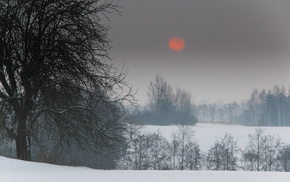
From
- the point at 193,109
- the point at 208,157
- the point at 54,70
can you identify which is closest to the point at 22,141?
the point at 54,70

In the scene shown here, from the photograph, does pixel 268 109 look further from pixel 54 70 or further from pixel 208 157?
pixel 54 70

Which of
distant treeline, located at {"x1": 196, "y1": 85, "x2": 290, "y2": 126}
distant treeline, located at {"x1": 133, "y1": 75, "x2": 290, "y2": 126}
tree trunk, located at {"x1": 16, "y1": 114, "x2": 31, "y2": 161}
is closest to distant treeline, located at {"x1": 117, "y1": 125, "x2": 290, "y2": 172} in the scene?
distant treeline, located at {"x1": 133, "y1": 75, "x2": 290, "y2": 126}

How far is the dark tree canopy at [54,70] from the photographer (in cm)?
910

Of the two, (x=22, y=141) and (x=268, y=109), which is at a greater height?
(x=268, y=109)

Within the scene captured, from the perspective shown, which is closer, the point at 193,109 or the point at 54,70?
the point at 54,70

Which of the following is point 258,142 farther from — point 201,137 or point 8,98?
point 8,98

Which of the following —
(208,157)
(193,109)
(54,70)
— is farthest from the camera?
(193,109)

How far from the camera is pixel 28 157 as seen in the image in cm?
920

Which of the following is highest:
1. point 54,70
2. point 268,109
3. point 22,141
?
point 268,109

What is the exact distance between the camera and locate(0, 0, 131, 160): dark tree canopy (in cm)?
910

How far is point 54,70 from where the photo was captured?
930cm

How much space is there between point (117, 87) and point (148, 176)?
5.67 metres

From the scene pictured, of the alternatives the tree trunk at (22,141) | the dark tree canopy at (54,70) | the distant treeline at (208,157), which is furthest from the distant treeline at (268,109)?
the tree trunk at (22,141)

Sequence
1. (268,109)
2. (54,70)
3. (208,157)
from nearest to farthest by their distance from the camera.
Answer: (54,70) < (208,157) < (268,109)
